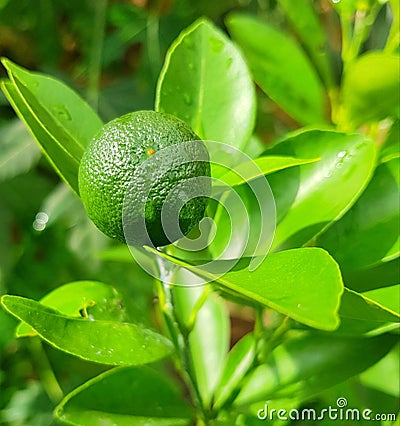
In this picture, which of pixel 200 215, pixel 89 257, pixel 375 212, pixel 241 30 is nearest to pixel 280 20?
pixel 241 30

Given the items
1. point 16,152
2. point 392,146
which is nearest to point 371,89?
point 392,146

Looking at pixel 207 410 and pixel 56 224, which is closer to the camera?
pixel 207 410

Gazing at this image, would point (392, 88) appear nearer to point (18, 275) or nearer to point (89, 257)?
point (89, 257)

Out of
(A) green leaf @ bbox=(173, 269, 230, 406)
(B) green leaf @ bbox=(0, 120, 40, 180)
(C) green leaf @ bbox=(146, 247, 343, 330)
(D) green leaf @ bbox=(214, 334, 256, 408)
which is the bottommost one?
(A) green leaf @ bbox=(173, 269, 230, 406)

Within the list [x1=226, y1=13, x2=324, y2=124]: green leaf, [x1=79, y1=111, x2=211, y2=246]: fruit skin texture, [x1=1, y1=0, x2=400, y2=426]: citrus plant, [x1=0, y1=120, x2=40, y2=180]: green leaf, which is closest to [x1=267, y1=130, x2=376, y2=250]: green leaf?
[x1=1, y1=0, x2=400, y2=426]: citrus plant

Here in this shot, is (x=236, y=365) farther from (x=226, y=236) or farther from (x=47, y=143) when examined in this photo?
(x=47, y=143)

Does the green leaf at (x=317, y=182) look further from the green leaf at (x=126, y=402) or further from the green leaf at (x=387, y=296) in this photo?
the green leaf at (x=126, y=402)

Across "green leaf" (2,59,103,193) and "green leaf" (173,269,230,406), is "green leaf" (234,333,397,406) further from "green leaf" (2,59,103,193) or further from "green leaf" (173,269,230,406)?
"green leaf" (2,59,103,193)
